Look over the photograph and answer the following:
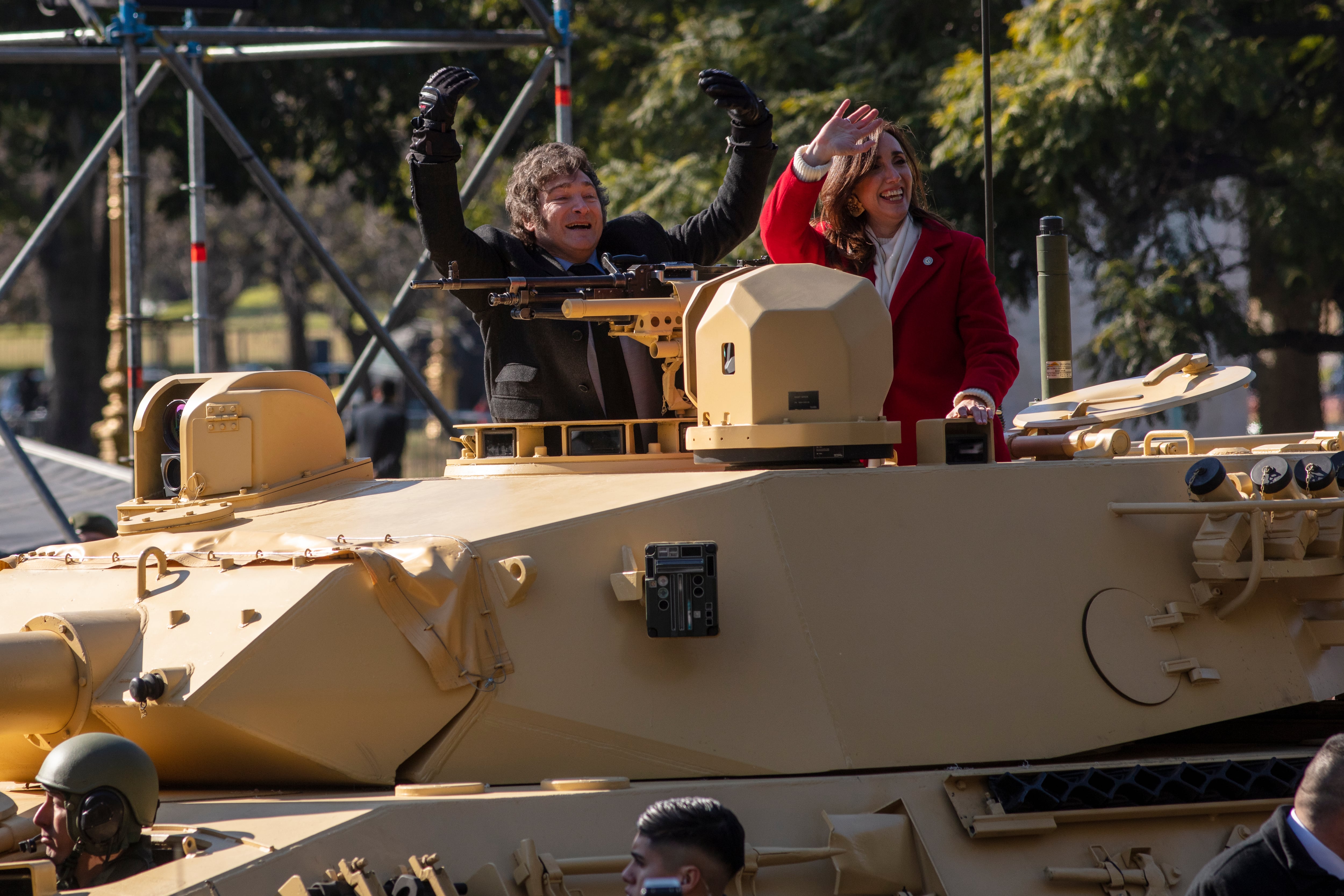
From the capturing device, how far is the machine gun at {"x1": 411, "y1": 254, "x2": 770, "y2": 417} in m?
5.20

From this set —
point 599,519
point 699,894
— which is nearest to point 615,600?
point 599,519

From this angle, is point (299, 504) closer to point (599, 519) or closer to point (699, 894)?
point (599, 519)

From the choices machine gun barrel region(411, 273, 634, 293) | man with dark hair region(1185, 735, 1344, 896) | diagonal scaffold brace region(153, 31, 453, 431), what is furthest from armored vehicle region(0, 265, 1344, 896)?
diagonal scaffold brace region(153, 31, 453, 431)

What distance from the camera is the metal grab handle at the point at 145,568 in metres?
4.78

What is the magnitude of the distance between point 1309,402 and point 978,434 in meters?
12.0

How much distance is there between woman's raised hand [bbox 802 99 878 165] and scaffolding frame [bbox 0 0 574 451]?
380 cm

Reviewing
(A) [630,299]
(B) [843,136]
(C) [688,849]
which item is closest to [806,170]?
(B) [843,136]

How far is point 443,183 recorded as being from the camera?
5527 millimetres

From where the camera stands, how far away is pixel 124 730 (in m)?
4.53

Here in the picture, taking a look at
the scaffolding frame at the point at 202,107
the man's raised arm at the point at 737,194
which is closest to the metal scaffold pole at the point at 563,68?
the scaffolding frame at the point at 202,107

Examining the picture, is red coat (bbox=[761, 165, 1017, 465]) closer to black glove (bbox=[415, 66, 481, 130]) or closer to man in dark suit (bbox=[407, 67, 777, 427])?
man in dark suit (bbox=[407, 67, 777, 427])

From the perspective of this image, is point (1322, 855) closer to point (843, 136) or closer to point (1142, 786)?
point (1142, 786)

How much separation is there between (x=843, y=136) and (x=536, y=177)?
45.1 inches

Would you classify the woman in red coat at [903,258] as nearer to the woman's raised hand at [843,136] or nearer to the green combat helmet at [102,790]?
the woman's raised hand at [843,136]
